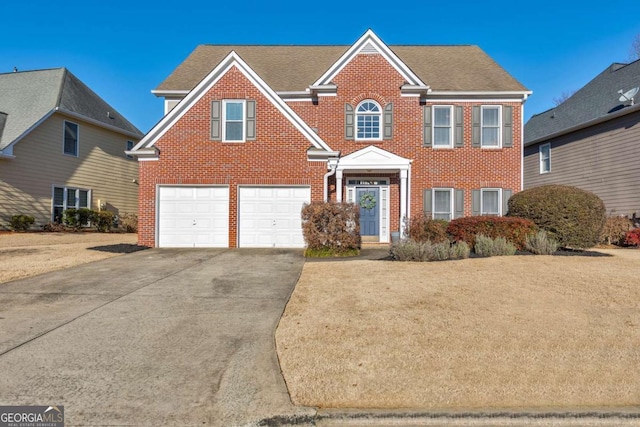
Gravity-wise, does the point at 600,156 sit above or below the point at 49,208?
above

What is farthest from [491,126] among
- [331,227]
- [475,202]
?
[331,227]

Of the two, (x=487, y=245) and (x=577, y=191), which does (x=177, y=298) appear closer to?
(x=487, y=245)

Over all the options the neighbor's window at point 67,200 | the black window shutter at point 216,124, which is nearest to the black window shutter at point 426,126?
the black window shutter at point 216,124

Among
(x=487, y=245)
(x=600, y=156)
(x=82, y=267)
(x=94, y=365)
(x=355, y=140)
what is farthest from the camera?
(x=600, y=156)

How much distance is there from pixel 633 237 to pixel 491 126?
636 centimetres

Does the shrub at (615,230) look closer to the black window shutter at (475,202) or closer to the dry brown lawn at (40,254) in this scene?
the black window shutter at (475,202)

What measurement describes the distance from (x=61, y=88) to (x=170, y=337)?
20.9 meters

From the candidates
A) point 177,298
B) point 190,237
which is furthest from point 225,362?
point 190,237

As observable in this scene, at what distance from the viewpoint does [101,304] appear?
20.9ft

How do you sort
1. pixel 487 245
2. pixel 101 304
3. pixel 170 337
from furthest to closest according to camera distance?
1. pixel 487 245
2. pixel 101 304
3. pixel 170 337

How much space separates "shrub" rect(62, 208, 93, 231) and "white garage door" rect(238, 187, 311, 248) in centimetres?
1098

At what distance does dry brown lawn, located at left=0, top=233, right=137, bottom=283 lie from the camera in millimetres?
9210

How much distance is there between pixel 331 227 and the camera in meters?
11.4

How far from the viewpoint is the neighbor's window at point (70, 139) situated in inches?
801
